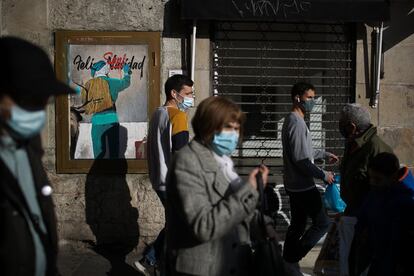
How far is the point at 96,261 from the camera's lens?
596 cm

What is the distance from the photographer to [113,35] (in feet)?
20.5

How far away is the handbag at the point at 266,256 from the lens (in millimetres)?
2646

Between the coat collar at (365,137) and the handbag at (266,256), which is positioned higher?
the coat collar at (365,137)

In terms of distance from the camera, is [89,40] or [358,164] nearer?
[358,164]

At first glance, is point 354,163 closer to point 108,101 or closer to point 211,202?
point 211,202

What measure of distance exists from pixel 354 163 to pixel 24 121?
2889mm

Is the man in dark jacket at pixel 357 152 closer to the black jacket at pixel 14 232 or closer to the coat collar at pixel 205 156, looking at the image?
the coat collar at pixel 205 156

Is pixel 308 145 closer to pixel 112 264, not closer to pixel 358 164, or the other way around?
pixel 358 164

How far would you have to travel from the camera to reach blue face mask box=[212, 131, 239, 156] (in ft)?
8.93

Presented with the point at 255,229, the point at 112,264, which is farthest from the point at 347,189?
the point at 112,264

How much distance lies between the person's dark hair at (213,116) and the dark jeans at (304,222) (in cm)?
276

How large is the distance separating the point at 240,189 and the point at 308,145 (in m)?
2.82

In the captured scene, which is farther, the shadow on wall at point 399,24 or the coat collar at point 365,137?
the shadow on wall at point 399,24

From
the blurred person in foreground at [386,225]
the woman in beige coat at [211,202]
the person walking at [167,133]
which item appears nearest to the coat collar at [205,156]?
the woman in beige coat at [211,202]
